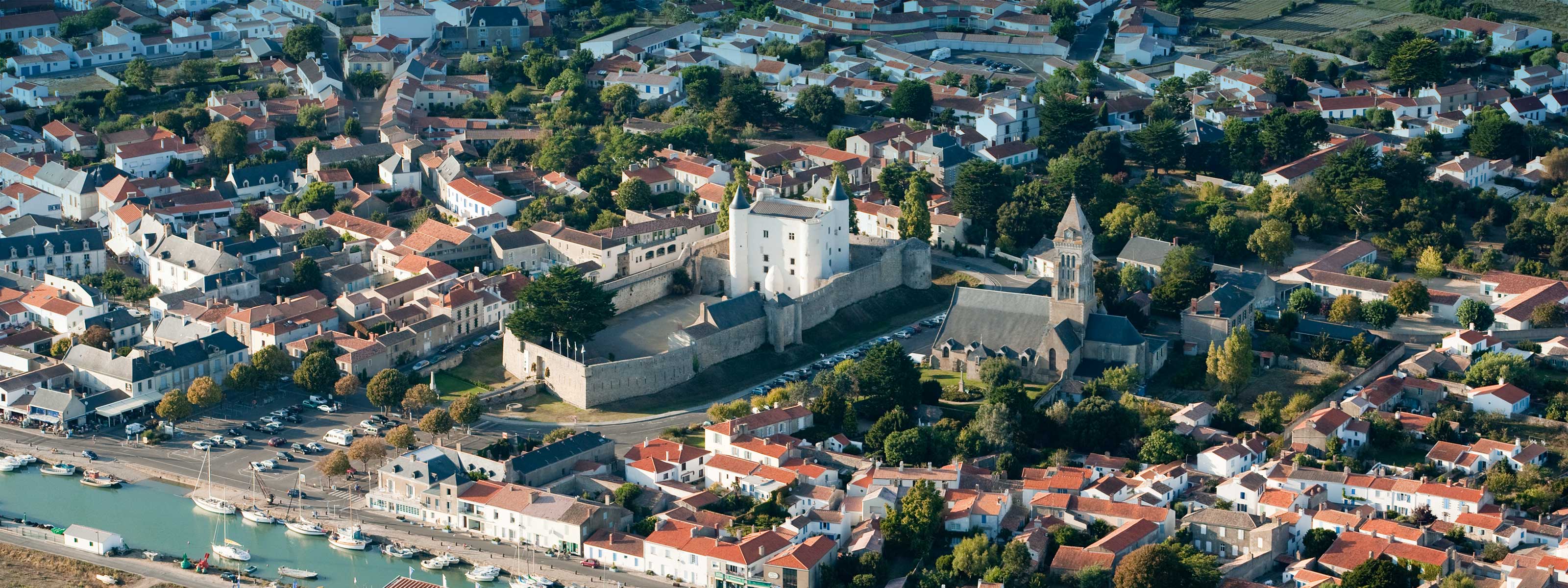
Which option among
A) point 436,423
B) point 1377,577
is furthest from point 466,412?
point 1377,577

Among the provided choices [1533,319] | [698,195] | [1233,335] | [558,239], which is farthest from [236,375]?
[1533,319]

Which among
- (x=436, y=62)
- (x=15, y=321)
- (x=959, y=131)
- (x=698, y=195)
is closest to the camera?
(x=15, y=321)

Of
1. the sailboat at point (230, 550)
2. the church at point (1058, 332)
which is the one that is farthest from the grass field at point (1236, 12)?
the sailboat at point (230, 550)

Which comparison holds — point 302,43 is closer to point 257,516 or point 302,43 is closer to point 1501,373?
point 257,516

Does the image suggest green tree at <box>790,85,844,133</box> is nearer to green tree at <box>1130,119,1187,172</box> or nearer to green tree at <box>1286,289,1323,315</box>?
green tree at <box>1130,119,1187,172</box>

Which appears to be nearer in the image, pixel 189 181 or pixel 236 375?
pixel 236 375

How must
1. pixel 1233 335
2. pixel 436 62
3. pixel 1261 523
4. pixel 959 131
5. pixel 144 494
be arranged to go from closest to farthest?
pixel 1261 523, pixel 144 494, pixel 1233 335, pixel 959 131, pixel 436 62

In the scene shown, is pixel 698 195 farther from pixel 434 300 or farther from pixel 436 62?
pixel 436 62
